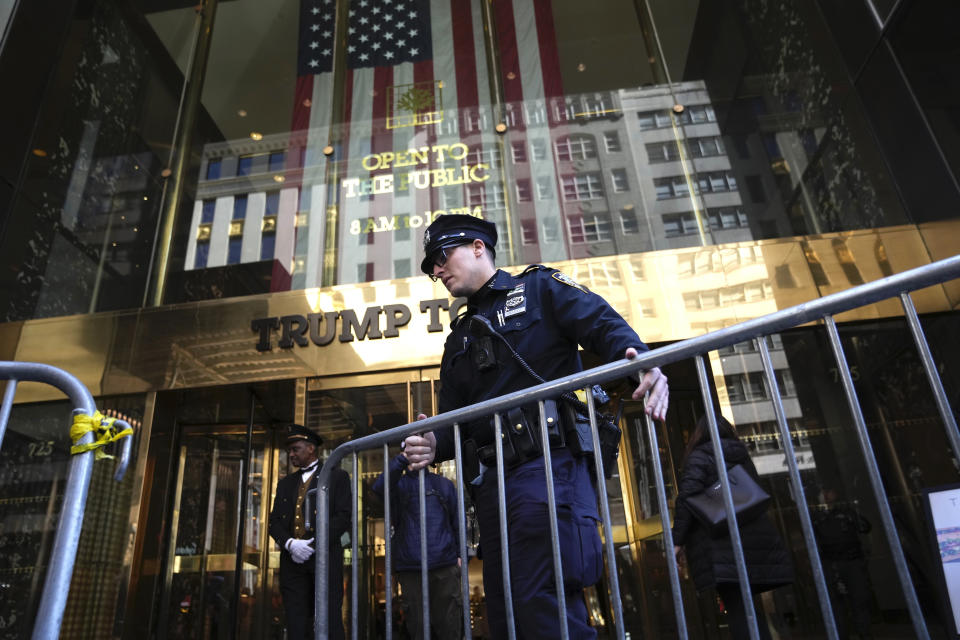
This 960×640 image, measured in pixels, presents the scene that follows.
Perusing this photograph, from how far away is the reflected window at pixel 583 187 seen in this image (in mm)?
8336

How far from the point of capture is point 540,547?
2.37 m

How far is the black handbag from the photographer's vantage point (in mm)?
3625

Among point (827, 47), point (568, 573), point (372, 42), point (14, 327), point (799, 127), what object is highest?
point (372, 42)

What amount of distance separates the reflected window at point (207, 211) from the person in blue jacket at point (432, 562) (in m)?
5.43

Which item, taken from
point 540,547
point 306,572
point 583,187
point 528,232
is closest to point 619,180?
point 583,187

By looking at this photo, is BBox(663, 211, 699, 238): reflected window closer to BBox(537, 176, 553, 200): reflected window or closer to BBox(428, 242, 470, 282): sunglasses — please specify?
BBox(537, 176, 553, 200): reflected window

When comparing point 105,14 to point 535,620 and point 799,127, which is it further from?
point 535,620

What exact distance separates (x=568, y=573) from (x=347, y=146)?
7.99 metres

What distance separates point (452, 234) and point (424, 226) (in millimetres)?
5511

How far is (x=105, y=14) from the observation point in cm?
1008

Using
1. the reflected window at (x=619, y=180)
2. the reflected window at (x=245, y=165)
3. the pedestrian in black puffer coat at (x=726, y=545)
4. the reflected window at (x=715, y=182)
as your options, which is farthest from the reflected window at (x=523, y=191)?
the pedestrian in black puffer coat at (x=726, y=545)

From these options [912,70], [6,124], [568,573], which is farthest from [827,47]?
[6,124]

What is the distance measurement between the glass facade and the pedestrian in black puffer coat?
2.21 metres

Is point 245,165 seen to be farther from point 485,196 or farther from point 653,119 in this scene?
point 653,119
